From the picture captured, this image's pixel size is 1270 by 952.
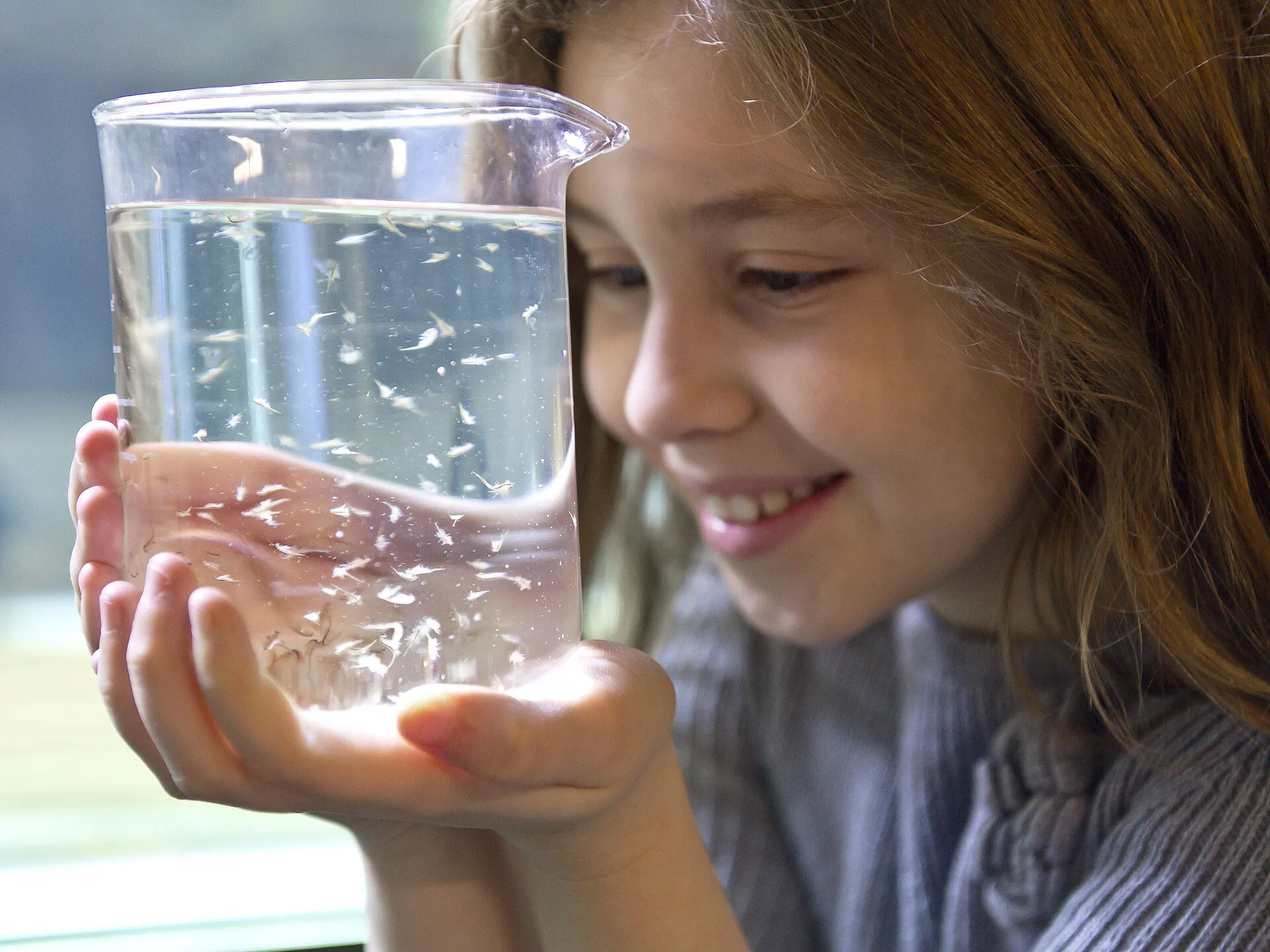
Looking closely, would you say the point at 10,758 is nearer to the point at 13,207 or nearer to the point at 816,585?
the point at 13,207

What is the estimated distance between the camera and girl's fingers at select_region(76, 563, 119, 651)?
58cm

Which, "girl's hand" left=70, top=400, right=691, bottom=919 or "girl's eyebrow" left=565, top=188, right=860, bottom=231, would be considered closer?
"girl's hand" left=70, top=400, right=691, bottom=919

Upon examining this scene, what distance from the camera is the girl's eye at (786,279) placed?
687mm

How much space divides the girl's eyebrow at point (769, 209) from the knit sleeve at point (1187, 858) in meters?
0.39

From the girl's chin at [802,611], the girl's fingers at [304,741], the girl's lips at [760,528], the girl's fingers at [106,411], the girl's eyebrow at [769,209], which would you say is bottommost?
the girl's chin at [802,611]

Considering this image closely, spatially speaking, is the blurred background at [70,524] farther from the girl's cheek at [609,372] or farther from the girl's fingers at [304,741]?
the girl's fingers at [304,741]

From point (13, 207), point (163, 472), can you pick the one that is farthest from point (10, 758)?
point (163, 472)

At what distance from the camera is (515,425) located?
1.74 feet

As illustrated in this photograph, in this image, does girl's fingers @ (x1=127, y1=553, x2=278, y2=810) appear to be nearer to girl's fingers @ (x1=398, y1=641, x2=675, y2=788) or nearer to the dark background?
girl's fingers @ (x1=398, y1=641, x2=675, y2=788)

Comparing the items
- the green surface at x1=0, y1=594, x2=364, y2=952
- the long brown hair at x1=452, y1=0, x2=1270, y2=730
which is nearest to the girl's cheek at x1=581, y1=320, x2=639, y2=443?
the long brown hair at x1=452, y1=0, x2=1270, y2=730

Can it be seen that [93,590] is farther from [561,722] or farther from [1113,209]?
[1113,209]

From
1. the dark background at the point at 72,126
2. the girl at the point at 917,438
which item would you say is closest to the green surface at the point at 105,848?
the dark background at the point at 72,126

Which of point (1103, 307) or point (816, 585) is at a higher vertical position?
point (1103, 307)

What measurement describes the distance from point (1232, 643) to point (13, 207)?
3.20 ft
